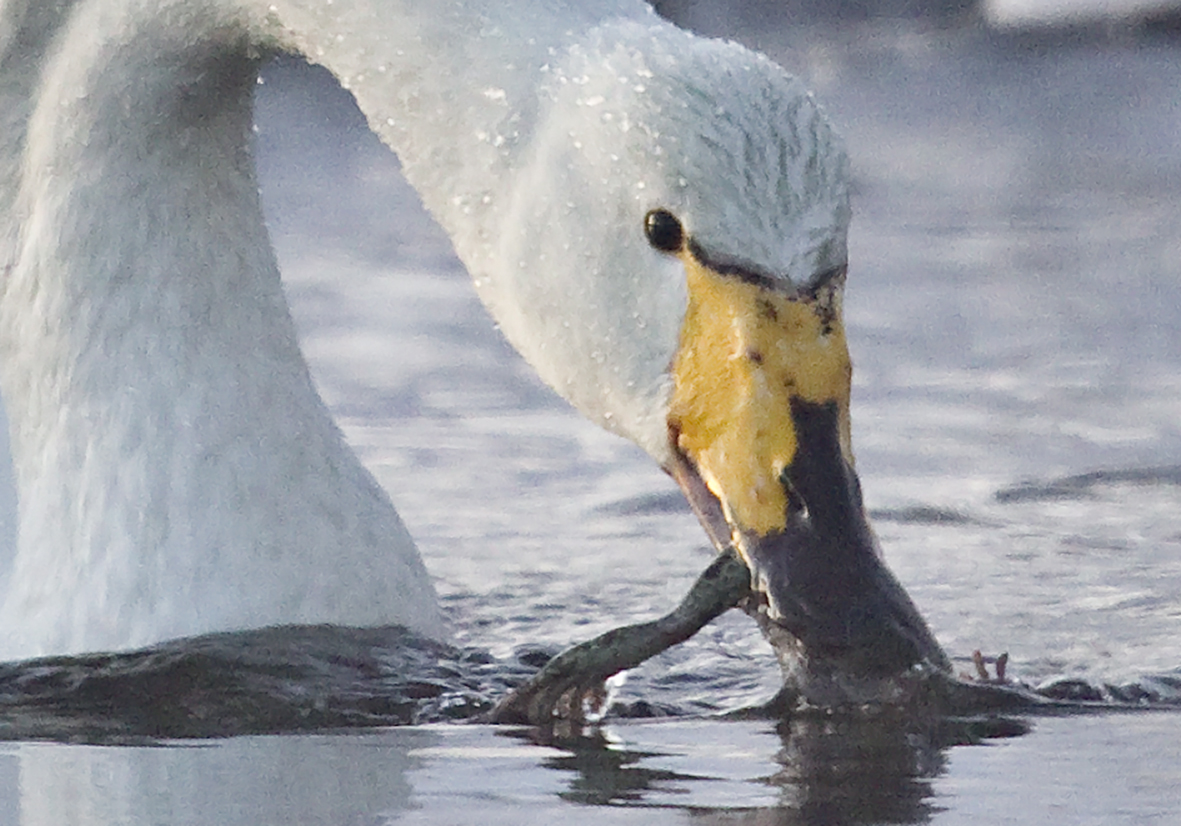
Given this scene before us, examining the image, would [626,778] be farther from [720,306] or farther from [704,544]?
[704,544]

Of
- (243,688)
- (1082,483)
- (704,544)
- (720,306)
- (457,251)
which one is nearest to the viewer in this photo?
(720,306)

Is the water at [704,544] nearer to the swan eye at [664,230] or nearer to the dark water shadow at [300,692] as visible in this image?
the dark water shadow at [300,692]

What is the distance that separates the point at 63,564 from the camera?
495 cm

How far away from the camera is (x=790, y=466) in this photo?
154 inches

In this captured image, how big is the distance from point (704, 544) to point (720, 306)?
2.61 meters

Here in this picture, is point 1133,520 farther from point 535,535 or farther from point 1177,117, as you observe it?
point 1177,117

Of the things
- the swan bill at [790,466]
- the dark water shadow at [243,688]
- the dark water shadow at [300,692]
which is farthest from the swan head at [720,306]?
the dark water shadow at [243,688]

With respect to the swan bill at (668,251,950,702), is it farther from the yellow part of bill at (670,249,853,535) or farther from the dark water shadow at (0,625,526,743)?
the dark water shadow at (0,625,526,743)

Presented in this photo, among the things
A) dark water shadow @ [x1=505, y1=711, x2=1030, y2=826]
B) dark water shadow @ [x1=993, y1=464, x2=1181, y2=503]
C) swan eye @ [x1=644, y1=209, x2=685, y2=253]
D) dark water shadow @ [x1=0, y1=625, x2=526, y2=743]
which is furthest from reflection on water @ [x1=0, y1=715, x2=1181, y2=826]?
dark water shadow @ [x1=993, y1=464, x2=1181, y2=503]

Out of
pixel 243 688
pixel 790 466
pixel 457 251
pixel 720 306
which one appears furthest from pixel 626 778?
pixel 243 688

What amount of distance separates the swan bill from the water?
179 mm

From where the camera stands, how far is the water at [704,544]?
12.9 ft

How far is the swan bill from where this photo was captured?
3.90 m

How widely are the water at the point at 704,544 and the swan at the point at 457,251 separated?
0.55 ft
